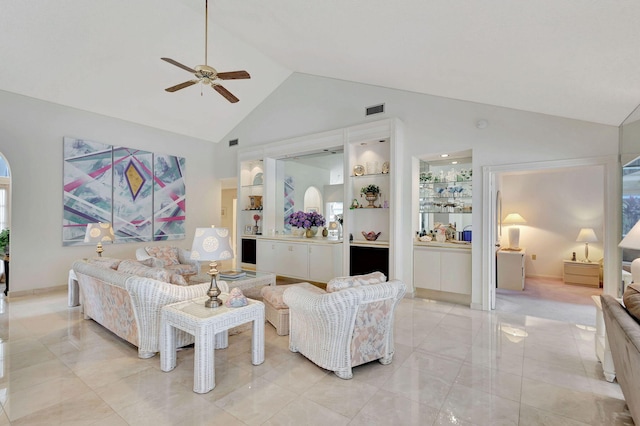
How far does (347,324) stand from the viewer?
2514 mm

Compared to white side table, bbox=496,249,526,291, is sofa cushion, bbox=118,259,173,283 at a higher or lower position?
higher

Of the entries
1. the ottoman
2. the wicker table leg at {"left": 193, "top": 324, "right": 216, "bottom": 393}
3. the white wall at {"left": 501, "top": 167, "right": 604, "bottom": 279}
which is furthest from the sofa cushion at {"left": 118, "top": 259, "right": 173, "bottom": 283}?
the white wall at {"left": 501, "top": 167, "right": 604, "bottom": 279}

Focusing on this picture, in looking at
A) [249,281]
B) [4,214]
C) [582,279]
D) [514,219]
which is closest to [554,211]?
[514,219]

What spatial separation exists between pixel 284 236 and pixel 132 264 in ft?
10.9

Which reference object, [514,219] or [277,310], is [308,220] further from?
[514,219]

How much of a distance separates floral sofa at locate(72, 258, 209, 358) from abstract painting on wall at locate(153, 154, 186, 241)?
3.37m

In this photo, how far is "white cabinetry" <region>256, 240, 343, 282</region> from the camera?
220 inches

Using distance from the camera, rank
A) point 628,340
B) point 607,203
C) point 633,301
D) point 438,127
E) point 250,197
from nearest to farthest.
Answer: point 628,340 → point 633,301 → point 607,203 → point 438,127 → point 250,197

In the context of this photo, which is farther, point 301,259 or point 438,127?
point 301,259

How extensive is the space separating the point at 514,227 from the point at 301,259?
15.8ft

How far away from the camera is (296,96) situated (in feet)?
20.7

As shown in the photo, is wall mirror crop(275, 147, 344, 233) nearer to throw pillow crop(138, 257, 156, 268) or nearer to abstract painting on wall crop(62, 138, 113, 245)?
throw pillow crop(138, 257, 156, 268)

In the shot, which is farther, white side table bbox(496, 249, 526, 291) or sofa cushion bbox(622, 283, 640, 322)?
white side table bbox(496, 249, 526, 291)

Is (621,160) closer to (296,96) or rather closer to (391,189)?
(391,189)
